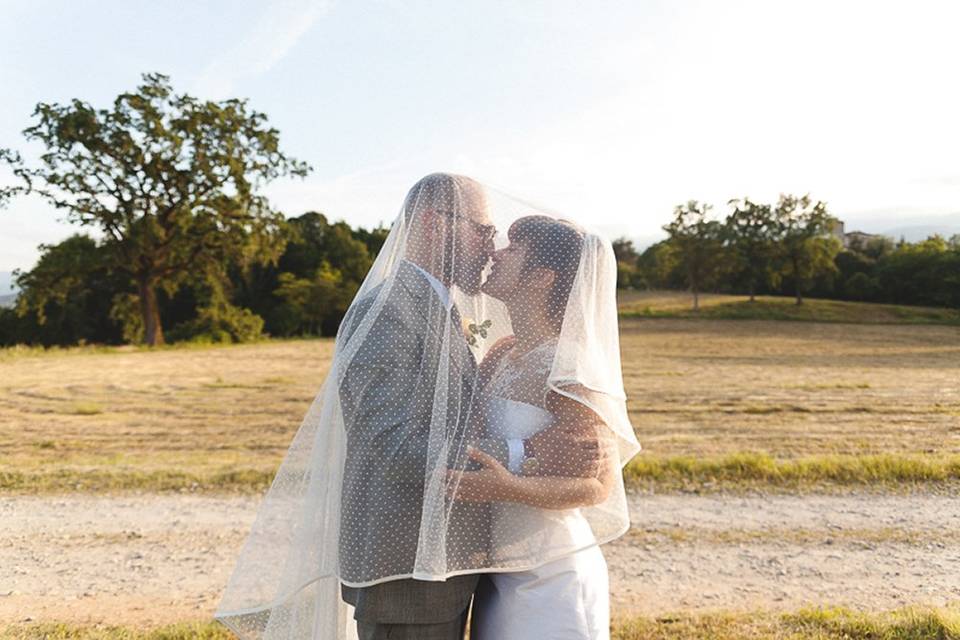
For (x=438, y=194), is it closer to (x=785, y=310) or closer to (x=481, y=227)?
(x=481, y=227)

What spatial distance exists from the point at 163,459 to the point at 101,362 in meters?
16.3

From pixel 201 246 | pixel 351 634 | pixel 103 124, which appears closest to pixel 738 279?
pixel 201 246

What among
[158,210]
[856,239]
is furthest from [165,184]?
[856,239]

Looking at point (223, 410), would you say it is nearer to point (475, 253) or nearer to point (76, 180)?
point (475, 253)

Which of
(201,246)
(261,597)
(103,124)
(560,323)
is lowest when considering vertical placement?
(261,597)

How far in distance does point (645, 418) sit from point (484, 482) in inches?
398

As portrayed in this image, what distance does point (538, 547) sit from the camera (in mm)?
2273

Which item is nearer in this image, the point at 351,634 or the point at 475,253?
the point at 475,253

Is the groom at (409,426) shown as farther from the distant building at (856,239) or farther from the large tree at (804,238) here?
the distant building at (856,239)

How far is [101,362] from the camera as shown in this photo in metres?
22.9

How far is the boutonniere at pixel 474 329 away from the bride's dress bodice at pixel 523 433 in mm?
208

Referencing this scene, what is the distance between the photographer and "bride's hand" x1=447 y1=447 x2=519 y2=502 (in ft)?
7.22

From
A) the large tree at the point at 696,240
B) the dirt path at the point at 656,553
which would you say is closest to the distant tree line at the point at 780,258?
the large tree at the point at 696,240

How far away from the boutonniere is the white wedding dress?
0.20 metres
